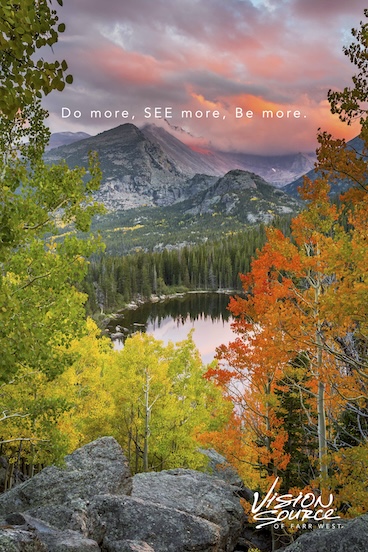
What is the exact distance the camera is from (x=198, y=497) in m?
16.7

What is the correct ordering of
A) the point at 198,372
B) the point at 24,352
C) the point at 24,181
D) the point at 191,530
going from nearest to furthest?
Result: 1. the point at 24,352
2. the point at 24,181
3. the point at 191,530
4. the point at 198,372

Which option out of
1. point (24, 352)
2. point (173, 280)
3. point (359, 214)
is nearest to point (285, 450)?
point (359, 214)

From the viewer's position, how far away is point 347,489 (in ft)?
33.6

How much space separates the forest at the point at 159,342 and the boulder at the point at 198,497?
1635 mm

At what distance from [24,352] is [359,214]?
25.5 feet

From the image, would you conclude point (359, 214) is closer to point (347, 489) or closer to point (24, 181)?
point (347, 489)

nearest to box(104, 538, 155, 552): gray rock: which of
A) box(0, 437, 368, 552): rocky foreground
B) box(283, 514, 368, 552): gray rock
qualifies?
box(0, 437, 368, 552): rocky foreground

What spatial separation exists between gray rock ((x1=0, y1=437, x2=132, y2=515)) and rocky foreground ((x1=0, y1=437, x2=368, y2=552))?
3cm

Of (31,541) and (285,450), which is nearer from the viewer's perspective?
(31,541)

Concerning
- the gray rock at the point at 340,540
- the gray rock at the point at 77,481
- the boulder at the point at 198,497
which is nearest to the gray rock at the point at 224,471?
the boulder at the point at 198,497

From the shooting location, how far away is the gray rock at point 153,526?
1212 cm

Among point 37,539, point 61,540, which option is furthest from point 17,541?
point 61,540

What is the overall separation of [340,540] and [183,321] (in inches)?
3601

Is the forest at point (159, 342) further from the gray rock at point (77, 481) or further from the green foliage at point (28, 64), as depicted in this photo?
the gray rock at point (77, 481)
